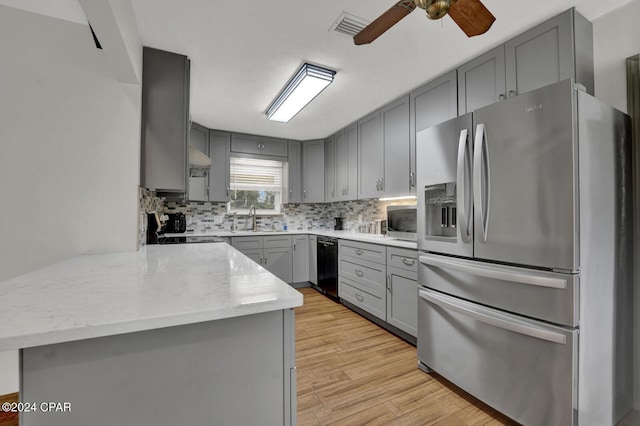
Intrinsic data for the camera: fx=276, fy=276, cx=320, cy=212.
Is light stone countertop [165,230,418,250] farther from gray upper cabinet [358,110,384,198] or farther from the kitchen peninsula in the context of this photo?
the kitchen peninsula

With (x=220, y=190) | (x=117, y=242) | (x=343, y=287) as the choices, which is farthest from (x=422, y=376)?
(x=220, y=190)

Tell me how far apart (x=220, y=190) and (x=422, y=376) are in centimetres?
339

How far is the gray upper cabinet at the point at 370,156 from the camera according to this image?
3.25 m

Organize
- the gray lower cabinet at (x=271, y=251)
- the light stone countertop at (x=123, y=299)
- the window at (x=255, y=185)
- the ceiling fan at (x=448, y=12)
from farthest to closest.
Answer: the window at (x=255, y=185), the gray lower cabinet at (x=271, y=251), the ceiling fan at (x=448, y=12), the light stone countertop at (x=123, y=299)

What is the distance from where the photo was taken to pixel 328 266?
12.4 ft

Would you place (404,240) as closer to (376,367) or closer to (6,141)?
(376,367)

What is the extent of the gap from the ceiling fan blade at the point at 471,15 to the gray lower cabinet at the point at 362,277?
187 cm

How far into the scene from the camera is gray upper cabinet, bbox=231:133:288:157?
4.16 metres

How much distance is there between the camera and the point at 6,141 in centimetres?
141

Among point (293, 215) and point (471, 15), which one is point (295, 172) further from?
point (471, 15)

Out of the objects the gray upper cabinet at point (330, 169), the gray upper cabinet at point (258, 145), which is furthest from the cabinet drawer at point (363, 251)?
the gray upper cabinet at point (258, 145)

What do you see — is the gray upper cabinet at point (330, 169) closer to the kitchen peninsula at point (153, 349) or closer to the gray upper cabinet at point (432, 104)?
the gray upper cabinet at point (432, 104)

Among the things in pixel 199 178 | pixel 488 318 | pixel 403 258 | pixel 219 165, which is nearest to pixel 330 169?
pixel 219 165

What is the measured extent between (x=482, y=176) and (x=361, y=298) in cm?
194
